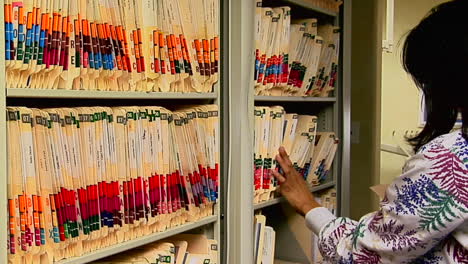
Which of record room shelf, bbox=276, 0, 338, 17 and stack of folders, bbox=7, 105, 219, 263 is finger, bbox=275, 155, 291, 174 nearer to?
stack of folders, bbox=7, 105, 219, 263

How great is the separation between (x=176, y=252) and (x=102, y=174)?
0.42 m

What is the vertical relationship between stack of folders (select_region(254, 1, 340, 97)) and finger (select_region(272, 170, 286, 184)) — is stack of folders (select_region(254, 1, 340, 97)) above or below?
above

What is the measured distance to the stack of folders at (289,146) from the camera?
1858mm

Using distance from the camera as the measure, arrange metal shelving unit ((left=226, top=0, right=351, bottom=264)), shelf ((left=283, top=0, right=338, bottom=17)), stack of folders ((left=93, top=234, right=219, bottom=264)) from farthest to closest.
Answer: shelf ((left=283, top=0, right=338, bottom=17)) < metal shelving unit ((left=226, top=0, right=351, bottom=264)) < stack of folders ((left=93, top=234, right=219, bottom=264))

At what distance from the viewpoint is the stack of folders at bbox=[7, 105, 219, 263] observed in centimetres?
111

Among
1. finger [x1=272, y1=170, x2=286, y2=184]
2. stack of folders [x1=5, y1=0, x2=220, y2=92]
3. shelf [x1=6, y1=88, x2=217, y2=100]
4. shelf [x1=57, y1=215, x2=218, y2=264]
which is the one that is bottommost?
shelf [x1=57, y1=215, x2=218, y2=264]

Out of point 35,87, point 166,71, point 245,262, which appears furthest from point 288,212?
point 35,87

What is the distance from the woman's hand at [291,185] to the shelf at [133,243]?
340 millimetres

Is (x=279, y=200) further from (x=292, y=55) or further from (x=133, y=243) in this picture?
(x=133, y=243)

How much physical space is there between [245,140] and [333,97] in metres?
0.84

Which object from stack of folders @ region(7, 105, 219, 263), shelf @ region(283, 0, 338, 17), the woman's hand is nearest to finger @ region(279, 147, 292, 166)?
the woman's hand

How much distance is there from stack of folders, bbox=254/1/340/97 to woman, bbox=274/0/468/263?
64 cm

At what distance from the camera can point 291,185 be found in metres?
1.96

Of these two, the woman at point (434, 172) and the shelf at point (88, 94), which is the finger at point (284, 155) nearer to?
the shelf at point (88, 94)
